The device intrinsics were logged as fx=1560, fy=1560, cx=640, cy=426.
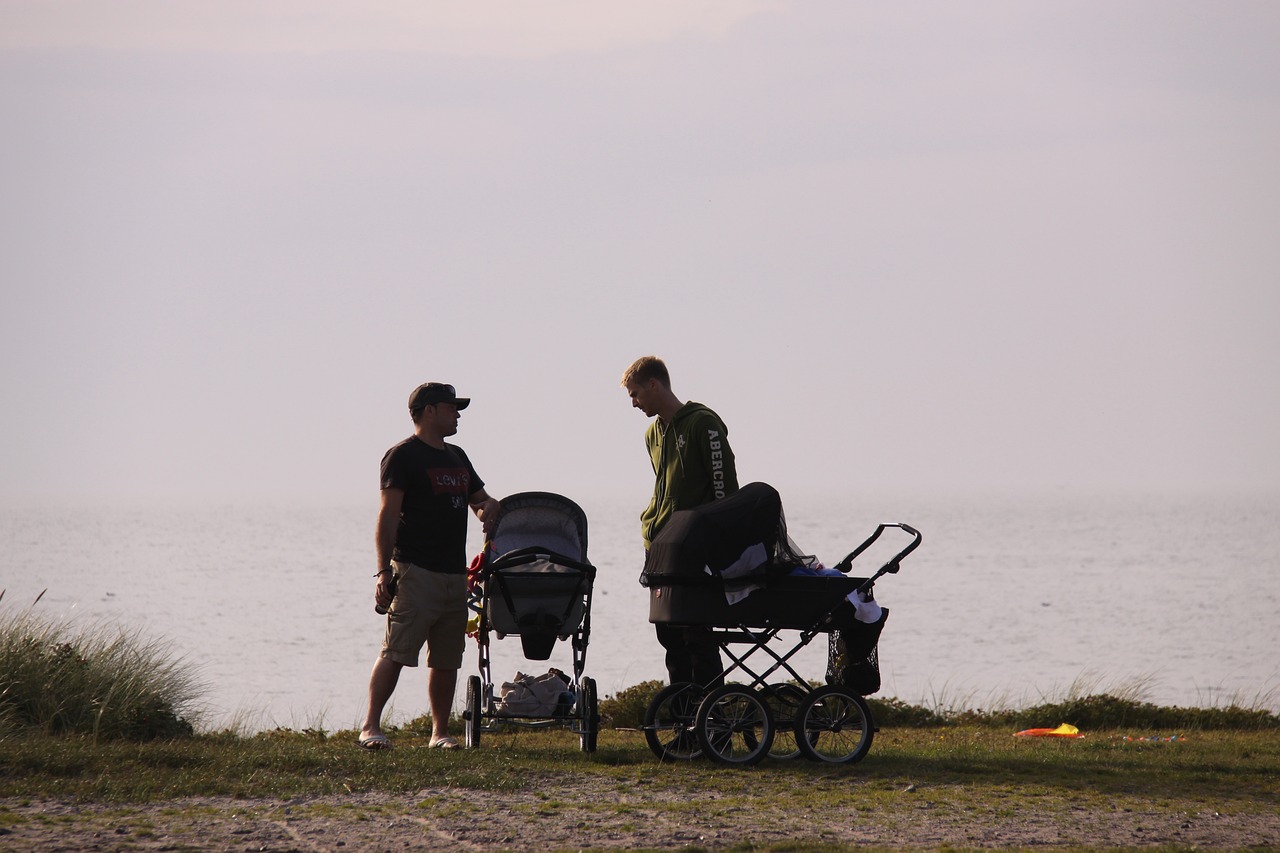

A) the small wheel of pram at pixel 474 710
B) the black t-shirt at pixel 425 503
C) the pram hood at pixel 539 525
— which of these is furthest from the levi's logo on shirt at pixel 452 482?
the small wheel of pram at pixel 474 710

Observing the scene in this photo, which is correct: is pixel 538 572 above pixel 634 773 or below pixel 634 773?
above

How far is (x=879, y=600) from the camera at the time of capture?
46.1m

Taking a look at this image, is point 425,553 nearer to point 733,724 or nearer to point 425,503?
point 425,503

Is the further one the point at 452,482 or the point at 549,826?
the point at 452,482

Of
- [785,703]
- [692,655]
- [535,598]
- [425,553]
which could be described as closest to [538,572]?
[535,598]

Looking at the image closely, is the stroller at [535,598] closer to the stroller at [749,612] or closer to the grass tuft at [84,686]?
the stroller at [749,612]

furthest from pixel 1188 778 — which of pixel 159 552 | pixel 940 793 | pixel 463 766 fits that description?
pixel 159 552

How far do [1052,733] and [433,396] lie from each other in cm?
518

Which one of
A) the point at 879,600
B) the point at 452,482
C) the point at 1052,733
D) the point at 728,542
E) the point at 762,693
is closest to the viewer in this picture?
the point at 728,542

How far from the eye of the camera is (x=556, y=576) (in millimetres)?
8578

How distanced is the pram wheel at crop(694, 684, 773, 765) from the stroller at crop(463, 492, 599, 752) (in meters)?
0.70

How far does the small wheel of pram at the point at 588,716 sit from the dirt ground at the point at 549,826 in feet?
3.89

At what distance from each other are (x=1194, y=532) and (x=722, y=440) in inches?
4037

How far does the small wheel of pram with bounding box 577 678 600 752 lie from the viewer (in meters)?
8.34
